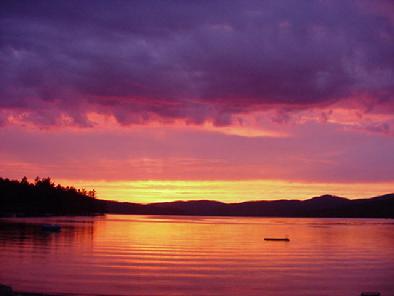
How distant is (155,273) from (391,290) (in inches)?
619

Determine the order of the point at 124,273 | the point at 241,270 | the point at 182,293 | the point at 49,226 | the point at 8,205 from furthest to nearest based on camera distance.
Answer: the point at 8,205
the point at 49,226
the point at 241,270
the point at 124,273
the point at 182,293

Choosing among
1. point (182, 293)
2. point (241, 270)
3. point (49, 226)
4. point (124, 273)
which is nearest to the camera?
point (182, 293)

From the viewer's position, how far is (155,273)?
39812 mm

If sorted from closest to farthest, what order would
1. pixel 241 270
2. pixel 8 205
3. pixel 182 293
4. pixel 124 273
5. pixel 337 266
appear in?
pixel 182 293
pixel 124 273
pixel 241 270
pixel 337 266
pixel 8 205

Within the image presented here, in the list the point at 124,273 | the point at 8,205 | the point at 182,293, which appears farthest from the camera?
the point at 8,205

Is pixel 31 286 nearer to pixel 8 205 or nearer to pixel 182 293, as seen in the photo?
pixel 182 293

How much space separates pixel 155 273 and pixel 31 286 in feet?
33.1

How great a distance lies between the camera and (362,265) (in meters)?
50.5

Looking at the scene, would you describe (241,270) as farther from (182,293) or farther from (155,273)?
(182,293)

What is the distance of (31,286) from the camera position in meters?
32.2

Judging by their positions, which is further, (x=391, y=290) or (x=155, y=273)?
(x=155, y=273)

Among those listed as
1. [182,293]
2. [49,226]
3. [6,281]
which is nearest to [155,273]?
[182,293]

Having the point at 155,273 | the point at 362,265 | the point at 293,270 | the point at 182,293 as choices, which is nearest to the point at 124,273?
the point at 155,273

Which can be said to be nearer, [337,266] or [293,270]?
[293,270]
